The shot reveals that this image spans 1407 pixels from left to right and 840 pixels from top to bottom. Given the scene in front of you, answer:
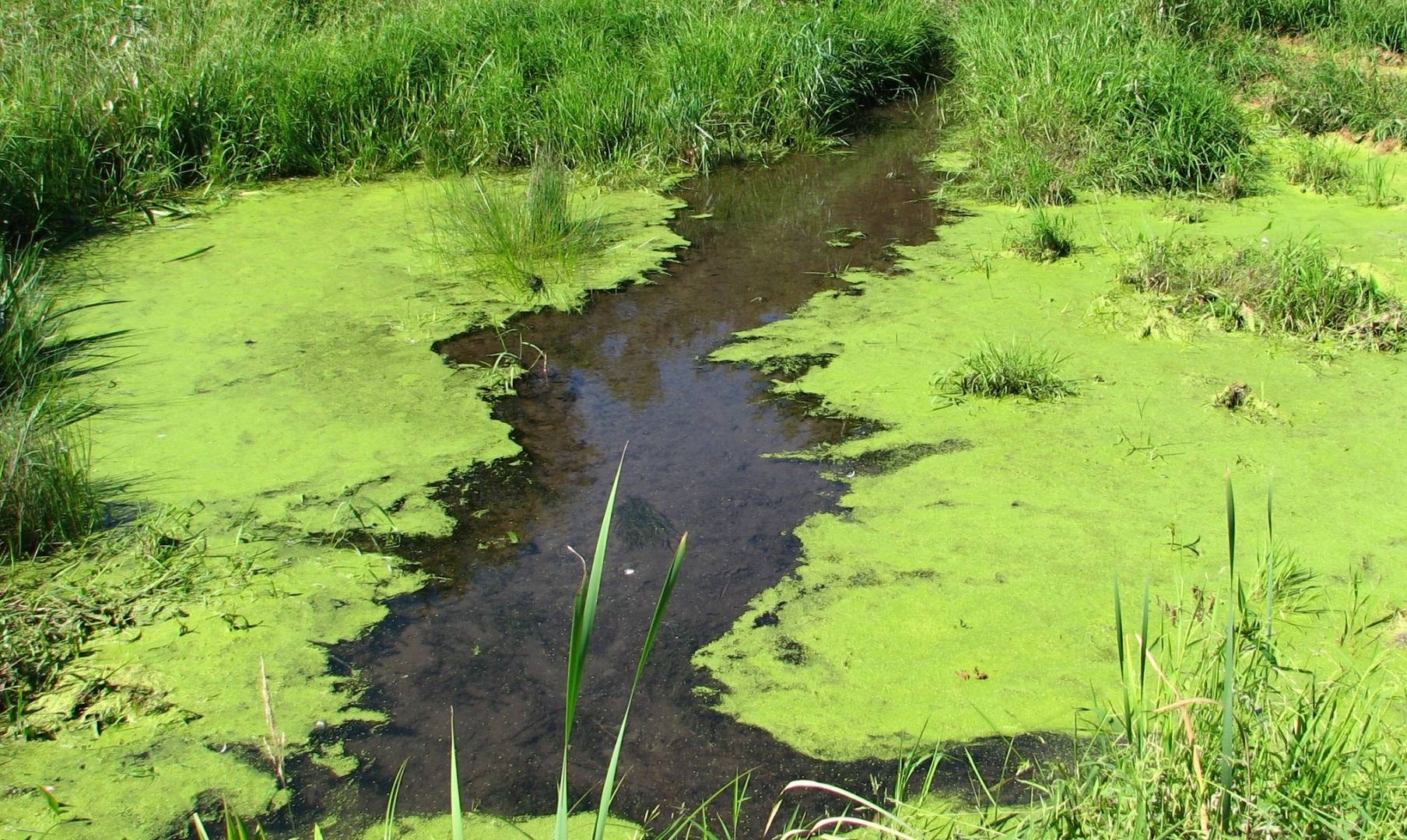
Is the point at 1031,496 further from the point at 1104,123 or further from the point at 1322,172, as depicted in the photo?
the point at 1322,172

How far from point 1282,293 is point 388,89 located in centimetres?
391

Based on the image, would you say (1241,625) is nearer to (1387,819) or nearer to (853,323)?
(1387,819)

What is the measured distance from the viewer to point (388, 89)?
546 cm

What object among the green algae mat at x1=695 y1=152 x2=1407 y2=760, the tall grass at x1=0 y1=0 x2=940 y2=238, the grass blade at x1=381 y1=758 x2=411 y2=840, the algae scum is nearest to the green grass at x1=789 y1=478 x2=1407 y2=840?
the green algae mat at x1=695 y1=152 x2=1407 y2=760

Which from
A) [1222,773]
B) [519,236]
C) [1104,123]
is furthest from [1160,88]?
[1222,773]

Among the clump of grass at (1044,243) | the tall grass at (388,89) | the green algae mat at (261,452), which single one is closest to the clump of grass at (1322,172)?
the clump of grass at (1044,243)

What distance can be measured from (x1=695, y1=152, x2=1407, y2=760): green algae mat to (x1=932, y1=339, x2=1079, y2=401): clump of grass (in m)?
0.04

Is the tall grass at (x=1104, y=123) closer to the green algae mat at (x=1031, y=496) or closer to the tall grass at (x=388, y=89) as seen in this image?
the green algae mat at (x=1031, y=496)

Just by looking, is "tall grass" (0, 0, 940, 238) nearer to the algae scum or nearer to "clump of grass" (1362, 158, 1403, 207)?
the algae scum

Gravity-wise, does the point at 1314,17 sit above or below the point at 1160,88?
above

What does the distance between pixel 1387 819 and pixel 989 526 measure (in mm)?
1306

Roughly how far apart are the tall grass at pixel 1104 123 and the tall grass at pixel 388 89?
42.2 inches

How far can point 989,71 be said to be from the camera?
5.92 meters

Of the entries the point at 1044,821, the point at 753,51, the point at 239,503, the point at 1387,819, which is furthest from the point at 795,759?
the point at 753,51
